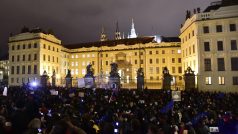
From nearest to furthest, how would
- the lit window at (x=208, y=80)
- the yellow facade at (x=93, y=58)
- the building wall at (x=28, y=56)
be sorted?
the lit window at (x=208, y=80) → the building wall at (x=28, y=56) → the yellow facade at (x=93, y=58)

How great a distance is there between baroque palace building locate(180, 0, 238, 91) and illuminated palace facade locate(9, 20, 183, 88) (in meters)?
16.1

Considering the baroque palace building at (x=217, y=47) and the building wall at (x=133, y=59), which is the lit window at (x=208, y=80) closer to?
the baroque palace building at (x=217, y=47)

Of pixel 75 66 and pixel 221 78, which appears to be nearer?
pixel 221 78

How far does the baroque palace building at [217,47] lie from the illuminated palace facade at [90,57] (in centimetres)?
1614

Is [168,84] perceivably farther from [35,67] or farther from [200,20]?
[35,67]

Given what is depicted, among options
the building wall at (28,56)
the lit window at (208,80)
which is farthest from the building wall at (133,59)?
the lit window at (208,80)

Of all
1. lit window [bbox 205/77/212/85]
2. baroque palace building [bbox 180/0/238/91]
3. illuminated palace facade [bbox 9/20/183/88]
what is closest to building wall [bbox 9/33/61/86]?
illuminated palace facade [bbox 9/20/183/88]

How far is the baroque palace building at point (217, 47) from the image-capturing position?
4575 centimetres

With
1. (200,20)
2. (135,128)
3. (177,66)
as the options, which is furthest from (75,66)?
(135,128)

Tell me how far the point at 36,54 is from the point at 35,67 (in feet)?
11.8

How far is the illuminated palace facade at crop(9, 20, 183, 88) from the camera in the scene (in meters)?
70.6

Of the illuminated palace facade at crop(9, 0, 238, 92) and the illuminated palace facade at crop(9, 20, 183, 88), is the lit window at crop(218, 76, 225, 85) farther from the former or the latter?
the illuminated palace facade at crop(9, 20, 183, 88)

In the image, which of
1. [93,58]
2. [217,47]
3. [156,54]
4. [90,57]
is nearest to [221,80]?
[217,47]

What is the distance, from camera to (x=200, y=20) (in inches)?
1902
